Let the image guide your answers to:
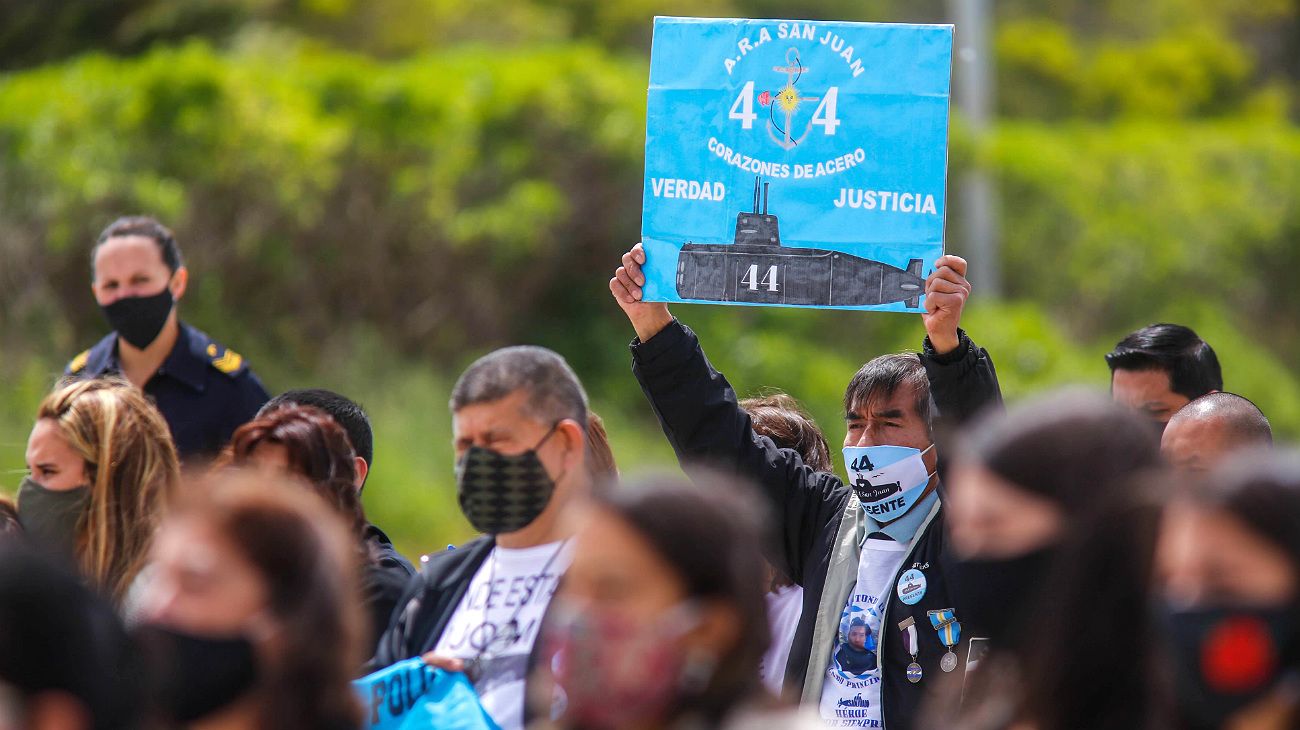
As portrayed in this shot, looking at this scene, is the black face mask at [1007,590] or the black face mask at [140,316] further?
the black face mask at [140,316]

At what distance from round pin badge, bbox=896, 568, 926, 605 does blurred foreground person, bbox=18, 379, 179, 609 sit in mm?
1959

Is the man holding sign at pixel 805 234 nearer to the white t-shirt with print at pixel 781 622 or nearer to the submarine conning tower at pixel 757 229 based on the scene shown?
the submarine conning tower at pixel 757 229

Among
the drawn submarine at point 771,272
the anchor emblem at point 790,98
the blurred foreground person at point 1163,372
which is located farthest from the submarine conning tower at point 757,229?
the blurred foreground person at point 1163,372

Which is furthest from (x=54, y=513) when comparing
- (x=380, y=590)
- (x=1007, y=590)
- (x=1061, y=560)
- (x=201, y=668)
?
(x=1061, y=560)

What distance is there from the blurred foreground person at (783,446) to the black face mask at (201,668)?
1.99 m

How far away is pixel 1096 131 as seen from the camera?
19516mm

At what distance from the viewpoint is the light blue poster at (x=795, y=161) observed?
4.30m

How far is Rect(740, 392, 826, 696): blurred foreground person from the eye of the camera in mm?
4465

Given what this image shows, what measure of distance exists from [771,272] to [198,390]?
245cm

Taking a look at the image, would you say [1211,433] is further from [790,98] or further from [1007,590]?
[1007,590]

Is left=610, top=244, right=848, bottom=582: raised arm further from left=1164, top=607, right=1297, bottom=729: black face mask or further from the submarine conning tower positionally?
left=1164, top=607, right=1297, bottom=729: black face mask

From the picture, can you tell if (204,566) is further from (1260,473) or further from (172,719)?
(1260,473)

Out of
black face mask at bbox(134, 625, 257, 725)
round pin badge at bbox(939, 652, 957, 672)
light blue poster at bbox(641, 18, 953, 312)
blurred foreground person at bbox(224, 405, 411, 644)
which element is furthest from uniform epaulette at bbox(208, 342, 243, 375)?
black face mask at bbox(134, 625, 257, 725)

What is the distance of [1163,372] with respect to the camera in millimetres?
4992
